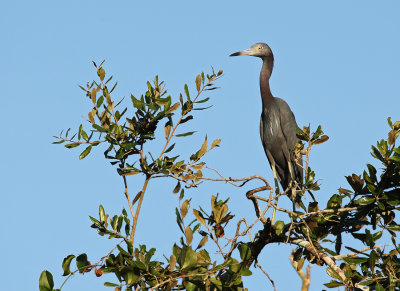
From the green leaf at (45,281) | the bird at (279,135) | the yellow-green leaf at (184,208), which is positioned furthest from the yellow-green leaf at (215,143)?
the bird at (279,135)

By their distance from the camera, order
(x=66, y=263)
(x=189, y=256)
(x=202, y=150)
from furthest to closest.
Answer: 1. (x=202, y=150)
2. (x=66, y=263)
3. (x=189, y=256)

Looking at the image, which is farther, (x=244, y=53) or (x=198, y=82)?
(x=244, y=53)

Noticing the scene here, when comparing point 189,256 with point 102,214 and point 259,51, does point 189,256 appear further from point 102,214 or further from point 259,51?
point 259,51

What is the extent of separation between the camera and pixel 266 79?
24.7 feet

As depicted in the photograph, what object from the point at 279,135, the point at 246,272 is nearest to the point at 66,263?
the point at 246,272

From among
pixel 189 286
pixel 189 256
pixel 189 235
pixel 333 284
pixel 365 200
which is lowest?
pixel 333 284

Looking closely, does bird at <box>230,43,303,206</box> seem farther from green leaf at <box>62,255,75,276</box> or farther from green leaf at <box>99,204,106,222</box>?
green leaf at <box>62,255,75,276</box>

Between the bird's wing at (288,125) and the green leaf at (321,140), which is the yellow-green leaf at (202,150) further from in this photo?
the bird's wing at (288,125)

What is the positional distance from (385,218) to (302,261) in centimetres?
65

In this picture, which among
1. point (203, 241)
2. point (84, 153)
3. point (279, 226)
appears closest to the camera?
point (203, 241)

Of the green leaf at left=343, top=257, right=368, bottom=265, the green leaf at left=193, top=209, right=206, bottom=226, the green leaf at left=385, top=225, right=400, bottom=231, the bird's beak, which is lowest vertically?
the green leaf at left=343, top=257, right=368, bottom=265

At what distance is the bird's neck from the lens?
290 inches

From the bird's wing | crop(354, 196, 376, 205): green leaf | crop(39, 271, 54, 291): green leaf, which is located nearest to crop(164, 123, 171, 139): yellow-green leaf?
crop(39, 271, 54, 291): green leaf

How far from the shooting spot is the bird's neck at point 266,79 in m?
7.36
